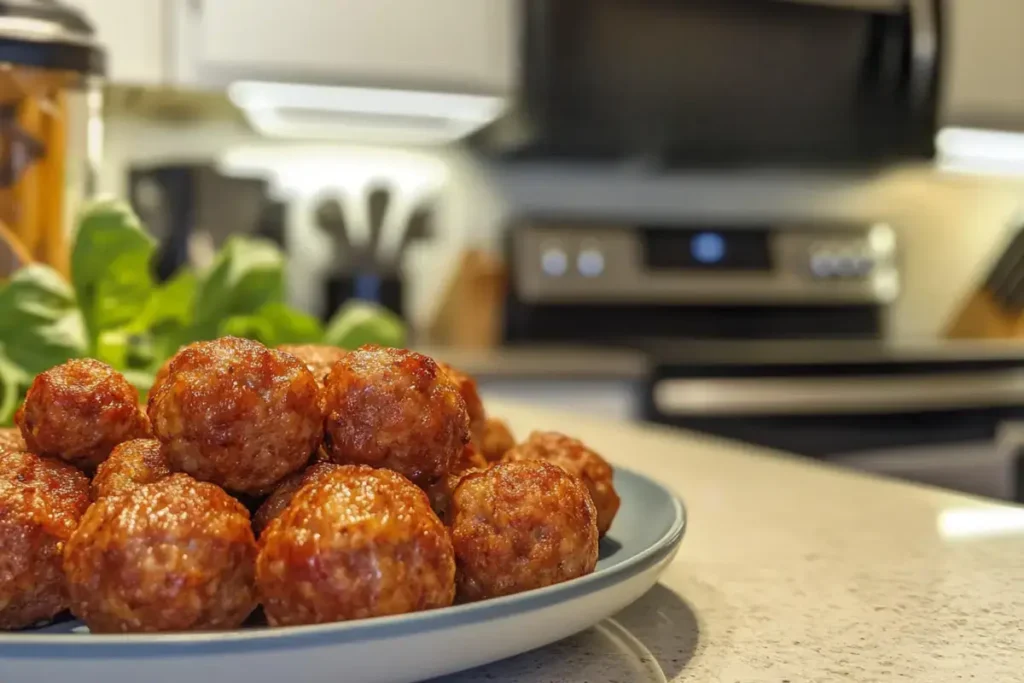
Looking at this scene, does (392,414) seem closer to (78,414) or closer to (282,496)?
(282,496)

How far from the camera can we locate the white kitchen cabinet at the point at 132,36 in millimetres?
2164

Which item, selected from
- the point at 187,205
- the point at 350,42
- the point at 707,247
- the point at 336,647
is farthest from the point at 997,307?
the point at 336,647

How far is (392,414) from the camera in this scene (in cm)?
51

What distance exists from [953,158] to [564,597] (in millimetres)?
2786

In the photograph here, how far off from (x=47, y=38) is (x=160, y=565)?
0.84m

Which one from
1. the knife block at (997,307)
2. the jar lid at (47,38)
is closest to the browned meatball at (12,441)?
the jar lid at (47,38)

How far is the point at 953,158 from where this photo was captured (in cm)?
285

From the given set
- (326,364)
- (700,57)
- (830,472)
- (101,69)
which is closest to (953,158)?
(700,57)

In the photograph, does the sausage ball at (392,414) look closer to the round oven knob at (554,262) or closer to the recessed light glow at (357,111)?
the recessed light glow at (357,111)

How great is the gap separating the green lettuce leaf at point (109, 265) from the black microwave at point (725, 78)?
1.52 metres

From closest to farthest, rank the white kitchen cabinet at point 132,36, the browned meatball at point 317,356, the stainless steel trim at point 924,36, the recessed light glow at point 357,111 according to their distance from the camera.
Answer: the browned meatball at point 317,356, the white kitchen cabinet at point 132,36, the recessed light glow at point 357,111, the stainless steel trim at point 924,36

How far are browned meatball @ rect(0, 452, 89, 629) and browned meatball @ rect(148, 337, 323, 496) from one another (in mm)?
61

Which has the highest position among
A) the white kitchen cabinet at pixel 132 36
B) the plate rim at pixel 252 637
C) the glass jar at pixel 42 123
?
the white kitchen cabinet at pixel 132 36

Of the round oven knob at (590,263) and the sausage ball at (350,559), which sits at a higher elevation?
the sausage ball at (350,559)
